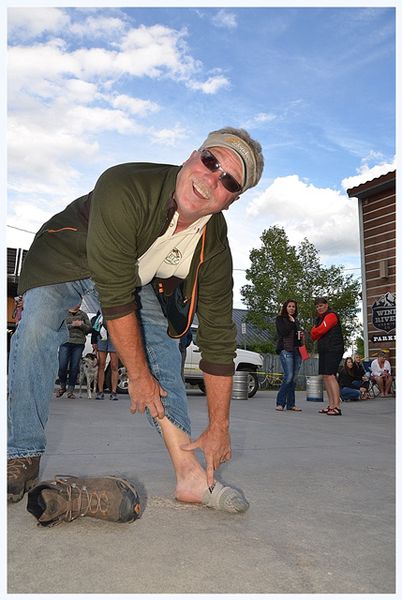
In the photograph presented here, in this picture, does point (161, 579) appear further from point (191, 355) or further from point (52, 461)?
point (191, 355)

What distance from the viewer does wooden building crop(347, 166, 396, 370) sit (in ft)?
53.2

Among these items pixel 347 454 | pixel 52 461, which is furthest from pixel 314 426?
pixel 52 461

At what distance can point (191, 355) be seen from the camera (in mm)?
12906

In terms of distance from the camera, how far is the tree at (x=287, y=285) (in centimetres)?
3350

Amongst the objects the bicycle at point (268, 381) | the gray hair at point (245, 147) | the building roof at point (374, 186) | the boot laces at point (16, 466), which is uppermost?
the building roof at point (374, 186)

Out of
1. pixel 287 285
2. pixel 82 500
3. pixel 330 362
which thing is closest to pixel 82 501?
pixel 82 500

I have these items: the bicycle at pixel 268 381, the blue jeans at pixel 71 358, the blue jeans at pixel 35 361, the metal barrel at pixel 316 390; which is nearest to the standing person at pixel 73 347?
the blue jeans at pixel 71 358

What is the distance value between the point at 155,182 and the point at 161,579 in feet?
4.48

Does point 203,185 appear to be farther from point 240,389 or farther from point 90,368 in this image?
point 240,389

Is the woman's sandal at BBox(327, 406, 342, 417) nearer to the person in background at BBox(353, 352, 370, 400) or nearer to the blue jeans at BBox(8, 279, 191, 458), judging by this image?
the person in background at BBox(353, 352, 370, 400)

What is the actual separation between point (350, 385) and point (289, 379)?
4104 mm

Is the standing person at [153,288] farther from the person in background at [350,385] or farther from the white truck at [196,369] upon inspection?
the person in background at [350,385]

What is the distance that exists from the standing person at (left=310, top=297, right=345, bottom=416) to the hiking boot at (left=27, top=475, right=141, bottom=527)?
6.57 meters

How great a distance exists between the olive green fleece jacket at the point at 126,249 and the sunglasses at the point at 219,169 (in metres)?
0.15
